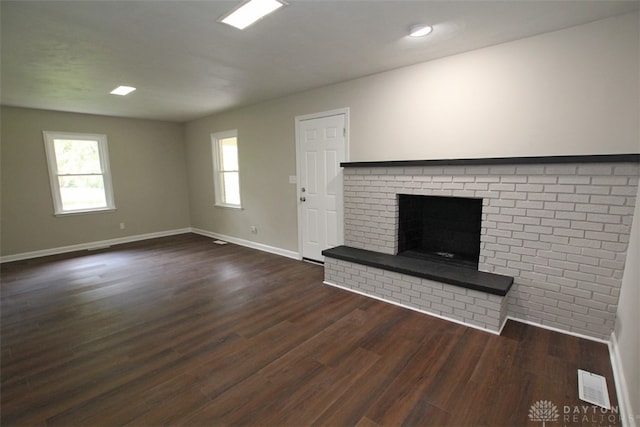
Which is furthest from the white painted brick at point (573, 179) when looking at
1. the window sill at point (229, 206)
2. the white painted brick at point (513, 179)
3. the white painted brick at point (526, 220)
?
the window sill at point (229, 206)

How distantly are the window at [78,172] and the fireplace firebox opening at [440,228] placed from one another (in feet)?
18.6

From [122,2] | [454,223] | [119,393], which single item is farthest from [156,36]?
[454,223]

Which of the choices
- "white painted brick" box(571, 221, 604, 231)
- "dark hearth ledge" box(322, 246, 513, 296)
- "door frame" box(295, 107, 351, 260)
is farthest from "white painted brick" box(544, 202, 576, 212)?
"door frame" box(295, 107, 351, 260)

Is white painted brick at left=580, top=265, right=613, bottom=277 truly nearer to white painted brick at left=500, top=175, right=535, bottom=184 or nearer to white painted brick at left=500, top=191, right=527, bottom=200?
white painted brick at left=500, top=191, right=527, bottom=200

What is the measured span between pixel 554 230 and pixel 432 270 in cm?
103

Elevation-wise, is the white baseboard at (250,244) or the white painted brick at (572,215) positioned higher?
the white painted brick at (572,215)

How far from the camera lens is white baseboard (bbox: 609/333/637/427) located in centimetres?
153

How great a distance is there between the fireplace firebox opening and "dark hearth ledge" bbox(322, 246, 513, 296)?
0.23m

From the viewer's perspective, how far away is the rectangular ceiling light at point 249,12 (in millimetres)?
1940

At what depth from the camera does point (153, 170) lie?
629 centimetres

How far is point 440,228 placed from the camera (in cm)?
347

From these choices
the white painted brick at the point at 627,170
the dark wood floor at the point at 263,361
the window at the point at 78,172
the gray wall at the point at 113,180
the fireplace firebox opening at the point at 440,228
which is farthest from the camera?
the window at the point at 78,172

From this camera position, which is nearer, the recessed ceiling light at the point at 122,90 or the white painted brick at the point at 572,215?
the white painted brick at the point at 572,215

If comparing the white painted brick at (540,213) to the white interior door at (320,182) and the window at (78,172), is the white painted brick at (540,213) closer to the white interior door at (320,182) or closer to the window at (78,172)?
the white interior door at (320,182)
